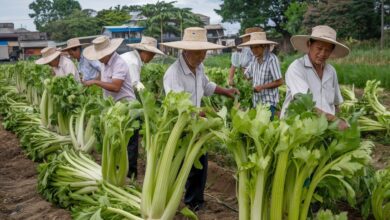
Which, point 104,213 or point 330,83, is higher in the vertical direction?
point 330,83

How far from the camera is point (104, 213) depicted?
414 cm

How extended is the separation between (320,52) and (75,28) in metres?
60.3

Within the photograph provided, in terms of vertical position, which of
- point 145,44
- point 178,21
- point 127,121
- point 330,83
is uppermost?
point 178,21

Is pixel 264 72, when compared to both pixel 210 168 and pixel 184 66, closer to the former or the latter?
pixel 210 168

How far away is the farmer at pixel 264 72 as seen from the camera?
6.82m

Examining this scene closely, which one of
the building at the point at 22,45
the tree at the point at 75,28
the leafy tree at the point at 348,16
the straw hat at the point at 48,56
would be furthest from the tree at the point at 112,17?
the straw hat at the point at 48,56

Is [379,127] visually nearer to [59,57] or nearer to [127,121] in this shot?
[127,121]

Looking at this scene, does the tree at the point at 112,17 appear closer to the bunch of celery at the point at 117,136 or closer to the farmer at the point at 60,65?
the farmer at the point at 60,65

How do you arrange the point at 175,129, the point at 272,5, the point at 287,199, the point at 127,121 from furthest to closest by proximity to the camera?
the point at 272,5 < the point at 127,121 < the point at 175,129 < the point at 287,199

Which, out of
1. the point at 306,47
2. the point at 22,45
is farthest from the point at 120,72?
the point at 22,45

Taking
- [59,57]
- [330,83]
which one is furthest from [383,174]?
[59,57]

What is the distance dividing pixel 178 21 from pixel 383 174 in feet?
145

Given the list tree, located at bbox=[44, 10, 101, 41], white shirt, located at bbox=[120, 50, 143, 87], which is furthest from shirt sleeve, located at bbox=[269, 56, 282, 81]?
tree, located at bbox=[44, 10, 101, 41]

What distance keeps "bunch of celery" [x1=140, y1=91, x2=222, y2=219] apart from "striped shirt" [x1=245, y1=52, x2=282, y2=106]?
277cm
